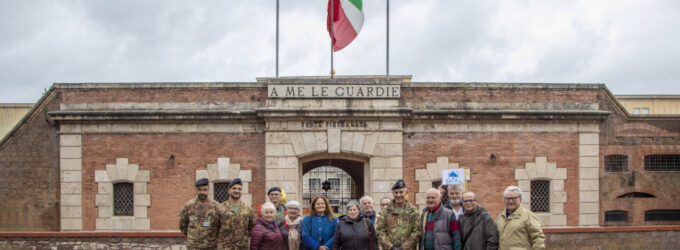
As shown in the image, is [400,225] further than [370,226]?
No

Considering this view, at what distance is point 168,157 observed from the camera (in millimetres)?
15641

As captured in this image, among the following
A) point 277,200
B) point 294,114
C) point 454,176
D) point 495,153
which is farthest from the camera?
point 495,153

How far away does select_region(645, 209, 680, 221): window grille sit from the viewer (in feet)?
53.9

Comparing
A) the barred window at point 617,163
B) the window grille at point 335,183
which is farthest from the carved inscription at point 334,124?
the window grille at point 335,183

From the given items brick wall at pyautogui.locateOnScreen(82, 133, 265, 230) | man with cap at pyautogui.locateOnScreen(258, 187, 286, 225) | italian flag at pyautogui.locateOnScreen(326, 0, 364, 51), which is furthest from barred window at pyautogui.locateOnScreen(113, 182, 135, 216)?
man with cap at pyautogui.locateOnScreen(258, 187, 286, 225)

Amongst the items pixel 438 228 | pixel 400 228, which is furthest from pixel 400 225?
pixel 438 228

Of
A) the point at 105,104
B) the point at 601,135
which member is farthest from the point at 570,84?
the point at 105,104

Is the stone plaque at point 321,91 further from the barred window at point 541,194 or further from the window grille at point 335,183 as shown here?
the window grille at point 335,183

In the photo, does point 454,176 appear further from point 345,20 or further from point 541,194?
point 345,20

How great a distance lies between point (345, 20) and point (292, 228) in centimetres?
941

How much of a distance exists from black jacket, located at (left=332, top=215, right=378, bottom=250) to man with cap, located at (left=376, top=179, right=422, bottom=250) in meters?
0.21

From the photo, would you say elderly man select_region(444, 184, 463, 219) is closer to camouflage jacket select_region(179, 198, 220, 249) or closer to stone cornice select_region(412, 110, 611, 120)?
camouflage jacket select_region(179, 198, 220, 249)

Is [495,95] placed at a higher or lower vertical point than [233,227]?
higher

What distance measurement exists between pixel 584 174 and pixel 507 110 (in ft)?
9.38
